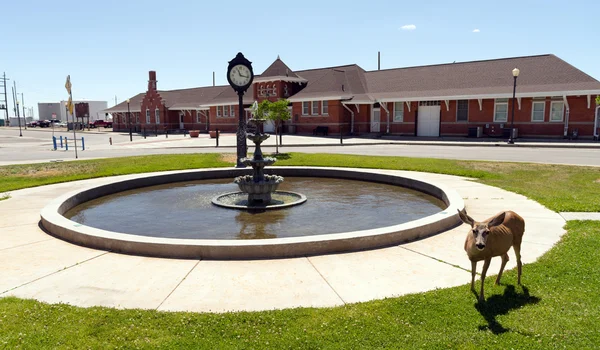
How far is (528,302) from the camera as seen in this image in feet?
15.8

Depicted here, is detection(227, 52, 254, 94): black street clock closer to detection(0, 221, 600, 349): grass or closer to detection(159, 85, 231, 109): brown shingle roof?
detection(0, 221, 600, 349): grass

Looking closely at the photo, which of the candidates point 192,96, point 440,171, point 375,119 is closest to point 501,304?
point 440,171

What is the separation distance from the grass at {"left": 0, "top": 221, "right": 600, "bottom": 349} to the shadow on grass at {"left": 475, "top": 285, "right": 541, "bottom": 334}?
0.01 m

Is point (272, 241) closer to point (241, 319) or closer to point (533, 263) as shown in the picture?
point (241, 319)

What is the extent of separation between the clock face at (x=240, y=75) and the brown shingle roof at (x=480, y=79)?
82.5 feet

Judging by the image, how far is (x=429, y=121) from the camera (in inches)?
1547

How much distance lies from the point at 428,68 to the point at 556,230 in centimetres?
3861

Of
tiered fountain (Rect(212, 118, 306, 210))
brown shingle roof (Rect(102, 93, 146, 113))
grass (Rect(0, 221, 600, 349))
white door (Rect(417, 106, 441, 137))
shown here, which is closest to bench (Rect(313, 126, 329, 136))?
white door (Rect(417, 106, 441, 137))

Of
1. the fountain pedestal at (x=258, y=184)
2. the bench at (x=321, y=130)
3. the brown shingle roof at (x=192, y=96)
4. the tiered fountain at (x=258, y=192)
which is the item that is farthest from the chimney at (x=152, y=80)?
the fountain pedestal at (x=258, y=184)

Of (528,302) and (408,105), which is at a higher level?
(408,105)

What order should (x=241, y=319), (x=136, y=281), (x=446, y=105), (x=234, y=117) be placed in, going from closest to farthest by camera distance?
1. (x=241, y=319)
2. (x=136, y=281)
3. (x=446, y=105)
4. (x=234, y=117)

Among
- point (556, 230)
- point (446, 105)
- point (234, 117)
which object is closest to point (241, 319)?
point (556, 230)

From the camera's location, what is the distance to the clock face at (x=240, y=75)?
16531 mm

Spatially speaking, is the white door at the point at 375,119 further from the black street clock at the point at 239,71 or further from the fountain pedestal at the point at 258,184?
the fountain pedestal at the point at 258,184
